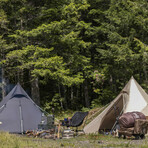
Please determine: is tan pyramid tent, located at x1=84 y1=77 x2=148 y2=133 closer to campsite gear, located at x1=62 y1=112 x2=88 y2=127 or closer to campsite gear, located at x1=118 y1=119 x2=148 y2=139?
campsite gear, located at x1=62 y1=112 x2=88 y2=127

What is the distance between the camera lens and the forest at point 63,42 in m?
14.9

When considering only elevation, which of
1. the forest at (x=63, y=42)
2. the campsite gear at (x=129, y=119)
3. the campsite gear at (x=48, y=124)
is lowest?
the campsite gear at (x=48, y=124)

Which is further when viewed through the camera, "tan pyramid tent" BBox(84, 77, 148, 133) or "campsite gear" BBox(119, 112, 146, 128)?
"tan pyramid tent" BBox(84, 77, 148, 133)

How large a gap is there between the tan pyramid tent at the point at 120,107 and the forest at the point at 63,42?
4340mm

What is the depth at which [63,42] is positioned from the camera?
15.9 meters

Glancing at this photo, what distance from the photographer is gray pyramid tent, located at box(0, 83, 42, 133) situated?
11.7 meters

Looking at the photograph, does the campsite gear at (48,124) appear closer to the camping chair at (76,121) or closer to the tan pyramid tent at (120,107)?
the camping chair at (76,121)

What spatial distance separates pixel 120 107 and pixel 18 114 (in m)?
4.25

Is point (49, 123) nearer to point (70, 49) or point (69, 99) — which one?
point (70, 49)

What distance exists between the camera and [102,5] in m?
19.8

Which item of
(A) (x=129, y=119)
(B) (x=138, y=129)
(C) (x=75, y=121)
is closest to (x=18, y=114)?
(C) (x=75, y=121)

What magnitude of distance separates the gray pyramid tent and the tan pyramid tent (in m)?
2.57

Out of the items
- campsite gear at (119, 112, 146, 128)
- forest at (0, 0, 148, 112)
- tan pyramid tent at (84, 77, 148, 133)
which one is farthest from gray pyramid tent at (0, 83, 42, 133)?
campsite gear at (119, 112, 146, 128)

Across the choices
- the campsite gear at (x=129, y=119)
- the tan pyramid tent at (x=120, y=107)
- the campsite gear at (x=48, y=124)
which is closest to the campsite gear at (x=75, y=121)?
the tan pyramid tent at (x=120, y=107)
